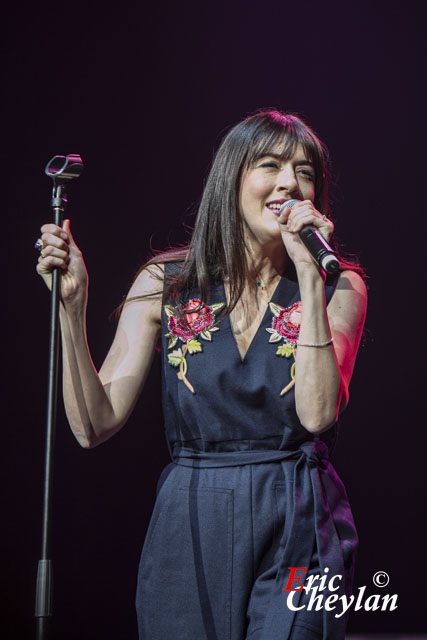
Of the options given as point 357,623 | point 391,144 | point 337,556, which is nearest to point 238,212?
point 337,556

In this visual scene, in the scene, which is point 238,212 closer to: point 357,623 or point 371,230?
point 371,230

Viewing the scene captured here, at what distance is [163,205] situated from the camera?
307cm

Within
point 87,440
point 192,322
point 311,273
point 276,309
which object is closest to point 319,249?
point 311,273

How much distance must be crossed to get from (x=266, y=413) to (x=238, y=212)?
1.68 feet

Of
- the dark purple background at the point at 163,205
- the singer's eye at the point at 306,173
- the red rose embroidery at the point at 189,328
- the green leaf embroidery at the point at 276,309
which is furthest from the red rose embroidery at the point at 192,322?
the dark purple background at the point at 163,205

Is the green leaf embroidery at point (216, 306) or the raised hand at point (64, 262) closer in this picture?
the raised hand at point (64, 262)

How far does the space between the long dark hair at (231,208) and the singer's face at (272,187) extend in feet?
0.06

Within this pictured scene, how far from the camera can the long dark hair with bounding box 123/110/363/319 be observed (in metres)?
1.90

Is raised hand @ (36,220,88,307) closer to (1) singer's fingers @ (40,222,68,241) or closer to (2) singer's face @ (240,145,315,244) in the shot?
(1) singer's fingers @ (40,222,68,241)

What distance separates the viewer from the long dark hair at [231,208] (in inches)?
74.8

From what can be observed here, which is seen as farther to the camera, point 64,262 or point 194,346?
point 194,346

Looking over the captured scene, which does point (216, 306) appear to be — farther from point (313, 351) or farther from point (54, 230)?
point (54, 230)

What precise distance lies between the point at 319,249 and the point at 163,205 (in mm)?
1601

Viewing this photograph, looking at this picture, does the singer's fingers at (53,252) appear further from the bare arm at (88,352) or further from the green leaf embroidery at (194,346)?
the green leaf embroidery at (194,346)
